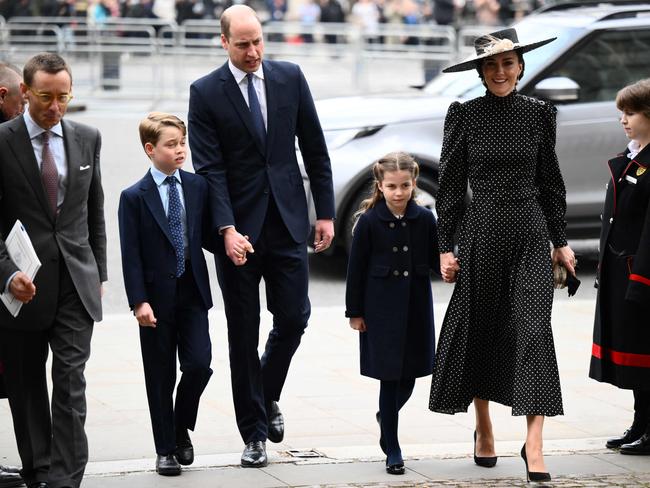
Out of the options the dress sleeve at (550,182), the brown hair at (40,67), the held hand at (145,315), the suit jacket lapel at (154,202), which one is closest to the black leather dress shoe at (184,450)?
the held hand at (145,315)

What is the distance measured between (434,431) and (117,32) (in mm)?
17805

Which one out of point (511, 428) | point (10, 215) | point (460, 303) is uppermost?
point (10, 215)

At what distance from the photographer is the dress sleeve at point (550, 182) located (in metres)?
5.91

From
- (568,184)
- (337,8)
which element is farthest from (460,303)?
(337,8)

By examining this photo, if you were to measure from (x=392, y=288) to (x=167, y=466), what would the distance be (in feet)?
4.07

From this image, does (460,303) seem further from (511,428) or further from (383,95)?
(383,95)

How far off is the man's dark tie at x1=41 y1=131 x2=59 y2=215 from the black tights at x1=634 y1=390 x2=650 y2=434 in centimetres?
291

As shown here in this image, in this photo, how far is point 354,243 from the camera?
237 inches

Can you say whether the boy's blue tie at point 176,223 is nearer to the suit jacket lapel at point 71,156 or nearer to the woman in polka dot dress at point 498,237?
the suit jacket lapel at point 71,156

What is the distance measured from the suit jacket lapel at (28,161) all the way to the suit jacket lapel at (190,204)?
714 mm

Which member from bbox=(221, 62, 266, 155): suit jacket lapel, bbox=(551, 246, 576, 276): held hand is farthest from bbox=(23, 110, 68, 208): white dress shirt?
bbox=(551, 246, 576, 276): held hand

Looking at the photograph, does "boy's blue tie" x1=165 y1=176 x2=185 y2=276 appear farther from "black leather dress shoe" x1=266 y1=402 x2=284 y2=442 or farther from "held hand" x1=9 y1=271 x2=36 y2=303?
"black leather dress shoe" x1=266 y1=402 x2=284 y2=442

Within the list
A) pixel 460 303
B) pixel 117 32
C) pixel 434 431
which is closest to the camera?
pixel 460 303

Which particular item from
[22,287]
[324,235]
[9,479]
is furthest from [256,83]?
[9,479]
